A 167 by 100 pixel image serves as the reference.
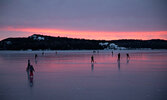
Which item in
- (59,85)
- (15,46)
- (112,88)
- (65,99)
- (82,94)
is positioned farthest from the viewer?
(15,46)

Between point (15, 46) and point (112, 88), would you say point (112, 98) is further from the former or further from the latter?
point (15, 46)

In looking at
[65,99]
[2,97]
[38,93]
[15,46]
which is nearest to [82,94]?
[65,99]

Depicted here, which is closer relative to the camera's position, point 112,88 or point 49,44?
point 112,88

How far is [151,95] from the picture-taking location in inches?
296

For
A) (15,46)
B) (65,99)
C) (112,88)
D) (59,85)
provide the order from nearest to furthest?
(65,99) < (112,88) < (59,85) < (15,46)

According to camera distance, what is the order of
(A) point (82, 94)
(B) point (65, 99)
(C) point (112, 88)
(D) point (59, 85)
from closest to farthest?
(B) point (65, 99) < (A) point (82, 94) < (C) point (112, 88) < (D) point (59, 85)

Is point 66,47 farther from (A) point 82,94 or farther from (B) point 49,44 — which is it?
(A) point 82,94

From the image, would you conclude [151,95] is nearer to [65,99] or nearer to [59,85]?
[65,99]

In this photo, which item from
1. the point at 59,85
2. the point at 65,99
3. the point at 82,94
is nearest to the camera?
the point at 65,99

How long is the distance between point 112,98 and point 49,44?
151m

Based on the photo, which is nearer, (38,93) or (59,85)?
(38,93)

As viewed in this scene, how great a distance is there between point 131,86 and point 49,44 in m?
150

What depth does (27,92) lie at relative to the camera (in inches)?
324

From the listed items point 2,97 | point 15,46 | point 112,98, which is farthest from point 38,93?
point 15,46
